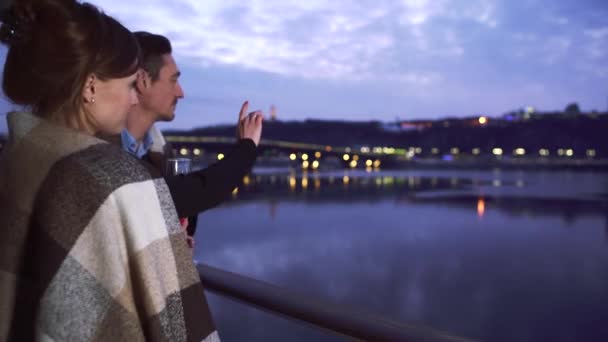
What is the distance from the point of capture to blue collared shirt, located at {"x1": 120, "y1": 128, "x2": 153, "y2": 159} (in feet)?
5.35

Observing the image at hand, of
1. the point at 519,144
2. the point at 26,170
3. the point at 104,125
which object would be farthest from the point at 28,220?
the point at 519,144

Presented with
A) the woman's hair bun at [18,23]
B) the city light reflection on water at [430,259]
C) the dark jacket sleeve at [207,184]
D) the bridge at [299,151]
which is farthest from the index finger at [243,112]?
the bridge at [299,151]

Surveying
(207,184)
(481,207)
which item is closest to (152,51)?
(207,184)

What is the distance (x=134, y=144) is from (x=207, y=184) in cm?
58

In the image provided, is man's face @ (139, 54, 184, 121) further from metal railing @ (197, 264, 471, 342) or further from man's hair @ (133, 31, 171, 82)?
metal railing @ (197, 264, 471, 342)

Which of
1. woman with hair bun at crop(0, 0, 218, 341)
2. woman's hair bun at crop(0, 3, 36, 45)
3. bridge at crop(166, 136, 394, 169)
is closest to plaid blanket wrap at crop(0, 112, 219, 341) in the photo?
woman with hair bun at crop(0, 0, 218, 341)

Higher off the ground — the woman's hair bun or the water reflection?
the woman's hair bun

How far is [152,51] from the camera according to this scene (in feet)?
5.14

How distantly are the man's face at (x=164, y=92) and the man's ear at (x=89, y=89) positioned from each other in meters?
0.59

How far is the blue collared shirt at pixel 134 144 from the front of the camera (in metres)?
1.63

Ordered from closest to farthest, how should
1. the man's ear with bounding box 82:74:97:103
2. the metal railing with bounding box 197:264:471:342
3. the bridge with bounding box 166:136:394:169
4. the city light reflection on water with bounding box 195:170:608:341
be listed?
the man's ear with bounding box 82:74:97:103, the metal railing with bounding box 197:264:471:342, the city light reflection on water with bounding box 195:170:608:341, the bridge with bounding box 166:136:394:169

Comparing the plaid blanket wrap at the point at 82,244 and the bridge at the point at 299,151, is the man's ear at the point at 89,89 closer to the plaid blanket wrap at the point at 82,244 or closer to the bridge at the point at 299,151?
the plaid blanket wrap at the point at 82,244

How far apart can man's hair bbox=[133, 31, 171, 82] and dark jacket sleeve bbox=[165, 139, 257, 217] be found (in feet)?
1.55

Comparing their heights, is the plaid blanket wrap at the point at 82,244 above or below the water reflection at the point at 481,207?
above
